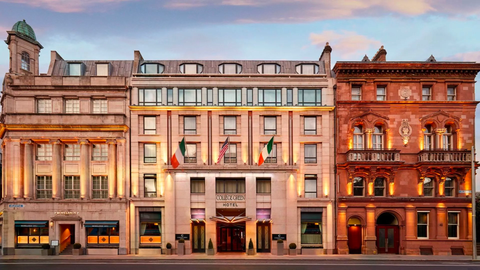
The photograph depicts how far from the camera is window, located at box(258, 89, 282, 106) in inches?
1505

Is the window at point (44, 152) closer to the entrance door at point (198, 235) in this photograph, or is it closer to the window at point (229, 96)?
the entrance door at point (198, 235)

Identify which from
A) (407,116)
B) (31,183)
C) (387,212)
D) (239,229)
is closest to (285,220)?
(239,229)

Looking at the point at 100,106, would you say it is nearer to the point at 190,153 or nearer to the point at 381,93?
the point at 190,153

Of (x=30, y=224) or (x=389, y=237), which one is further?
(x=389, y=237)

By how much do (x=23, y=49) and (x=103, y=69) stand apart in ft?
28.7

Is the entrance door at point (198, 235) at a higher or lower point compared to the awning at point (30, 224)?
lower

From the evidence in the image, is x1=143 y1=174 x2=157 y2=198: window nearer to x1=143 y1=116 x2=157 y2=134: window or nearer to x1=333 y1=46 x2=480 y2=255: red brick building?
x1=143 y1=116 x2=157 y2=134: window

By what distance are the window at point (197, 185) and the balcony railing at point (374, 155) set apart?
15847 mm

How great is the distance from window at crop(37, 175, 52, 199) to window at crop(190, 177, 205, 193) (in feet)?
49.6

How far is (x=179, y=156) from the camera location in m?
35.1

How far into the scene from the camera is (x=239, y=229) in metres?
37.7

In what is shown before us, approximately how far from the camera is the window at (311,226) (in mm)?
37188

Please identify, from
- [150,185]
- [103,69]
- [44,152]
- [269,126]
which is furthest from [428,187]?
[44,152]

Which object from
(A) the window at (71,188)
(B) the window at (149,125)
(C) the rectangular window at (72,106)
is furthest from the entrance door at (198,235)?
(C) the rectangular window at (72,106)
